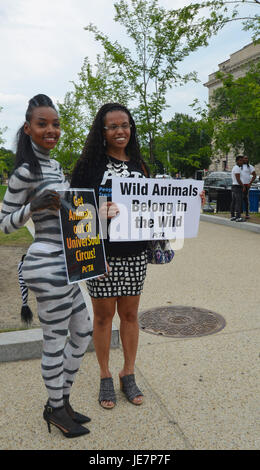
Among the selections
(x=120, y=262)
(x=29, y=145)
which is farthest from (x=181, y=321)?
(x=29, y=145)

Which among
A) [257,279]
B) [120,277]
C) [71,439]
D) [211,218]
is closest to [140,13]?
[211,218]

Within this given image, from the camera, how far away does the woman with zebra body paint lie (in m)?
2.22

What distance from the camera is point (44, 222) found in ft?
7.44

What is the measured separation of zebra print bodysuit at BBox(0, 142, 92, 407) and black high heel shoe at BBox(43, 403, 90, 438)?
10cm

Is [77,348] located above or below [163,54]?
below

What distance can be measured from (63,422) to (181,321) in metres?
2.14

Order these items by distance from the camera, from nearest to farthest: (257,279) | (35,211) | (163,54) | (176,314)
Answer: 1. (35,211)
2. (176,314)
3. (257,279)
4. (163,54)

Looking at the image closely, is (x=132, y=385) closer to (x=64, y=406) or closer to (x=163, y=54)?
Answer: (x=64, y=406)

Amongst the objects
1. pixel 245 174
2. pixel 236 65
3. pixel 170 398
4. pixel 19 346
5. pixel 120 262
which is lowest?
pixel 170 398

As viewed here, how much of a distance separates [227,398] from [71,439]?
1.12m

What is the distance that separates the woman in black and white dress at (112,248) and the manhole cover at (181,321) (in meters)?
1.22

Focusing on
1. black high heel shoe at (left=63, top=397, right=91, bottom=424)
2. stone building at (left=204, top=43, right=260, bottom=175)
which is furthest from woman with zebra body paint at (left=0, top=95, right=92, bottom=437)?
stone building at (left=204, top=43, right=260, bottom=175)

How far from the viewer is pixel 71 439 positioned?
95.7 inches

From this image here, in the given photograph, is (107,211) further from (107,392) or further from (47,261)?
(107,392)
